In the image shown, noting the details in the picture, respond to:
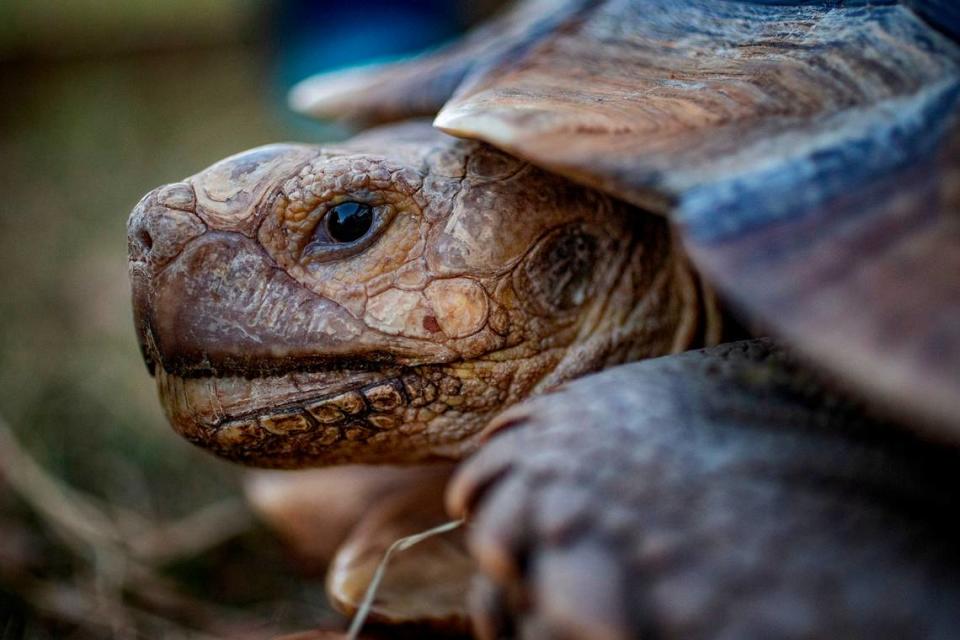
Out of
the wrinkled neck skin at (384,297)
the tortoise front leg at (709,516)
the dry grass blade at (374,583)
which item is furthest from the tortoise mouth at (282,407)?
the tortoise front leg at (709,516)

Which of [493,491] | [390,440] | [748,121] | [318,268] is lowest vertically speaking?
[390,440]

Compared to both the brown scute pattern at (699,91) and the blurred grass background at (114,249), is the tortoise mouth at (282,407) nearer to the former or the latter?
the brown scute pattern at (699,91)

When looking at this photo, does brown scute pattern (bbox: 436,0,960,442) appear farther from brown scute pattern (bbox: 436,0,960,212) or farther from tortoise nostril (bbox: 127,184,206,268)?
tortoise nostril (bbox: 127,184,206,268)

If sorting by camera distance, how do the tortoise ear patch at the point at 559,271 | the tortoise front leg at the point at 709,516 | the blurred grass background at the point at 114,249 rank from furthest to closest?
1. the blurred grass background at the point at 114,249
2. the tortoise ear patch at the point at 559,271
3. the tortoise front leg at the point at 709,516

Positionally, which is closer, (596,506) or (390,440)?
(596,506)

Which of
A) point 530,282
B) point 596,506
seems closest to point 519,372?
point 530,282

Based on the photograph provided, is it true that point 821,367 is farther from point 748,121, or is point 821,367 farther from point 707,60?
point 707,60

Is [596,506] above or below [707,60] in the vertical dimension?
below

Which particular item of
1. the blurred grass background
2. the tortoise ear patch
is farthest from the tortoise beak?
the blurred grass background

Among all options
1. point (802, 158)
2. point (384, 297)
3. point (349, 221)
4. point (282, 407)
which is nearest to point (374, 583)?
point (282, 407)
